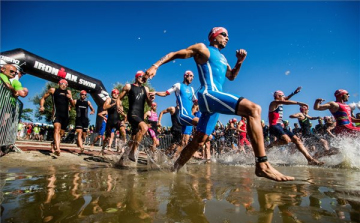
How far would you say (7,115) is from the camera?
187 inches

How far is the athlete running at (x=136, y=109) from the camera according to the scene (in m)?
4.47

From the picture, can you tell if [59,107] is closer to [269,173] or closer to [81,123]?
[81,123]

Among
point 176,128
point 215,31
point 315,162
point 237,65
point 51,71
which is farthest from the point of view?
point 51,71

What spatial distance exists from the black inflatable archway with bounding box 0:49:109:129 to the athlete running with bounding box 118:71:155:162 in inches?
266

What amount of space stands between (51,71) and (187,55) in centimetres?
1025

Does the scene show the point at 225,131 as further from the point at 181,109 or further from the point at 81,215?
the point at 81,215

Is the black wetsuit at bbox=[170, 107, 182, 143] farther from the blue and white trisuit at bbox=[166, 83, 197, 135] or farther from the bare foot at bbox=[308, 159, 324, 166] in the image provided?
the bare foot at bbox=[308, 159, 324, 166]

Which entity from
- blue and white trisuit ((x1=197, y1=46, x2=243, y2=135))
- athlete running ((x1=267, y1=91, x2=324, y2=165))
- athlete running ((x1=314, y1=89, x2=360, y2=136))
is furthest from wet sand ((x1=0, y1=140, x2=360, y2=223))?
athlete running ((x1=314, y1=89, x2=360, y2=136))

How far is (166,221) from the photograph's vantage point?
115cm

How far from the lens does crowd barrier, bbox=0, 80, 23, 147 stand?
4.29 metres

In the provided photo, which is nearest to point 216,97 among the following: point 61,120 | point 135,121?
point 135,121

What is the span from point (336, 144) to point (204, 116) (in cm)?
469

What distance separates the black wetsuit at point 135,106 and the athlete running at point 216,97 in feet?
5.76

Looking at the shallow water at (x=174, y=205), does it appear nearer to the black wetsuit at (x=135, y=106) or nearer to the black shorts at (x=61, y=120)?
the black wetsuit at (x=135, y=106)
